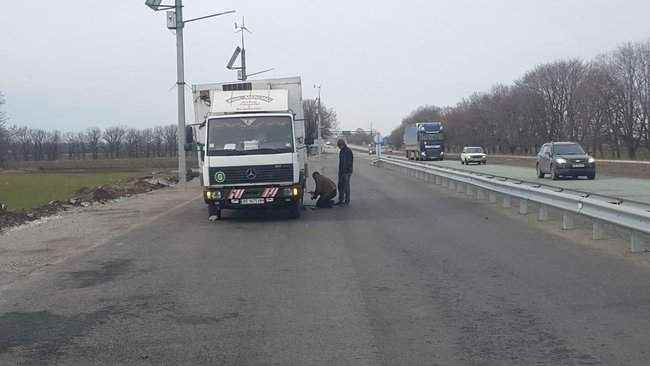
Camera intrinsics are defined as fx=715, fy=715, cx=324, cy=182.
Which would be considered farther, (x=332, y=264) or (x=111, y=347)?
(x=332, y=264)

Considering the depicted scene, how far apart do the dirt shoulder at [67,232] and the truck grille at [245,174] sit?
216 centimetres

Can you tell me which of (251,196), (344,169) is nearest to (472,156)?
(344,169)

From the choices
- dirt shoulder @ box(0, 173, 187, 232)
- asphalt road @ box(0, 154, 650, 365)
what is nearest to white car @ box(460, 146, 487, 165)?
dirt shoulder @ box(0, 173, 187, 232)

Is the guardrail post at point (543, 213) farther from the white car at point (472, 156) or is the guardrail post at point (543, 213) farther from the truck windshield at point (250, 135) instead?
the white car at point (472, 156)

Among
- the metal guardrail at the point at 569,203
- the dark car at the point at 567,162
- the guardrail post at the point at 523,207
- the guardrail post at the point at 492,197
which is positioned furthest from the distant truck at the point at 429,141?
the guardrail post at the point at 523,207

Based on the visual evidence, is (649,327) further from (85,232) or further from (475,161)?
(475,161)

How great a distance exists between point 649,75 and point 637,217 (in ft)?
213

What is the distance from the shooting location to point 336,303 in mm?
7379

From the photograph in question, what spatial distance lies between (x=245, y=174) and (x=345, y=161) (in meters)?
4.77

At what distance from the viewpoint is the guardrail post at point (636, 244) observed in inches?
405

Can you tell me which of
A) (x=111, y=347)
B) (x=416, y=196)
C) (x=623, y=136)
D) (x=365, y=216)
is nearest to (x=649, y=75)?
(x=623, y=136)

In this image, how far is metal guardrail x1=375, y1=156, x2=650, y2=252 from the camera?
10102mm

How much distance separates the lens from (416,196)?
22438mm

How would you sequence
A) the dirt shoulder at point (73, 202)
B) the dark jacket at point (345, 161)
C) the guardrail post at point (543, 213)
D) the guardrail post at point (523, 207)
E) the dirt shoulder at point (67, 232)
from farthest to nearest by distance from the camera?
the dark jacket at point (345, 161)
the dirt shoulder at point (73, 202)
the guardrail post at point (523, 207)
the guardrail post at point (543, 213)
the dirt shoulder at point (67, 232)
